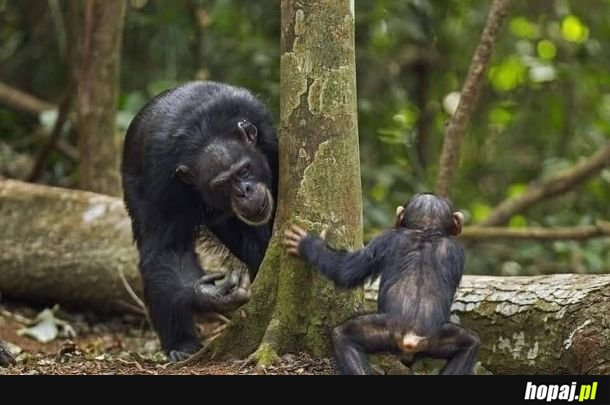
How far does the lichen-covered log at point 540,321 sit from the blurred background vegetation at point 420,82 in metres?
3.36

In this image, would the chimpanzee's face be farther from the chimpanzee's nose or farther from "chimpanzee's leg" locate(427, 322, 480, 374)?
"chimpanzee's leg" locate(427, 322, 480, 374)

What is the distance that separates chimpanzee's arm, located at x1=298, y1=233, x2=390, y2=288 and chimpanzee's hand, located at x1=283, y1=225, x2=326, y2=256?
2.3 inches

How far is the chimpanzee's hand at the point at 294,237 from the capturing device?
5113 millimetres

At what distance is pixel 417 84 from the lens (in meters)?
11.7

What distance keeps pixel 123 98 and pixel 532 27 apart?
409cm

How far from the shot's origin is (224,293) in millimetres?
5848

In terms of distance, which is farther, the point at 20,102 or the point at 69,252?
the point at 20,102

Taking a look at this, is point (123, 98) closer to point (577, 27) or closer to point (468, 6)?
point (468, 6)

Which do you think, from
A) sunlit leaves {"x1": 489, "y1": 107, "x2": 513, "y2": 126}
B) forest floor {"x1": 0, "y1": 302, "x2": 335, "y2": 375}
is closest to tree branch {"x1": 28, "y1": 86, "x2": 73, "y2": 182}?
forest floor {"x1": 0, "y1": 302, "x2": 335, "y2": 375}

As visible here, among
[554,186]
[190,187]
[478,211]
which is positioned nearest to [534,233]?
[554,186]

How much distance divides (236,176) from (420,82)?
5.98 metres

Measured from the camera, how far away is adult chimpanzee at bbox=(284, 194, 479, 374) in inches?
186
